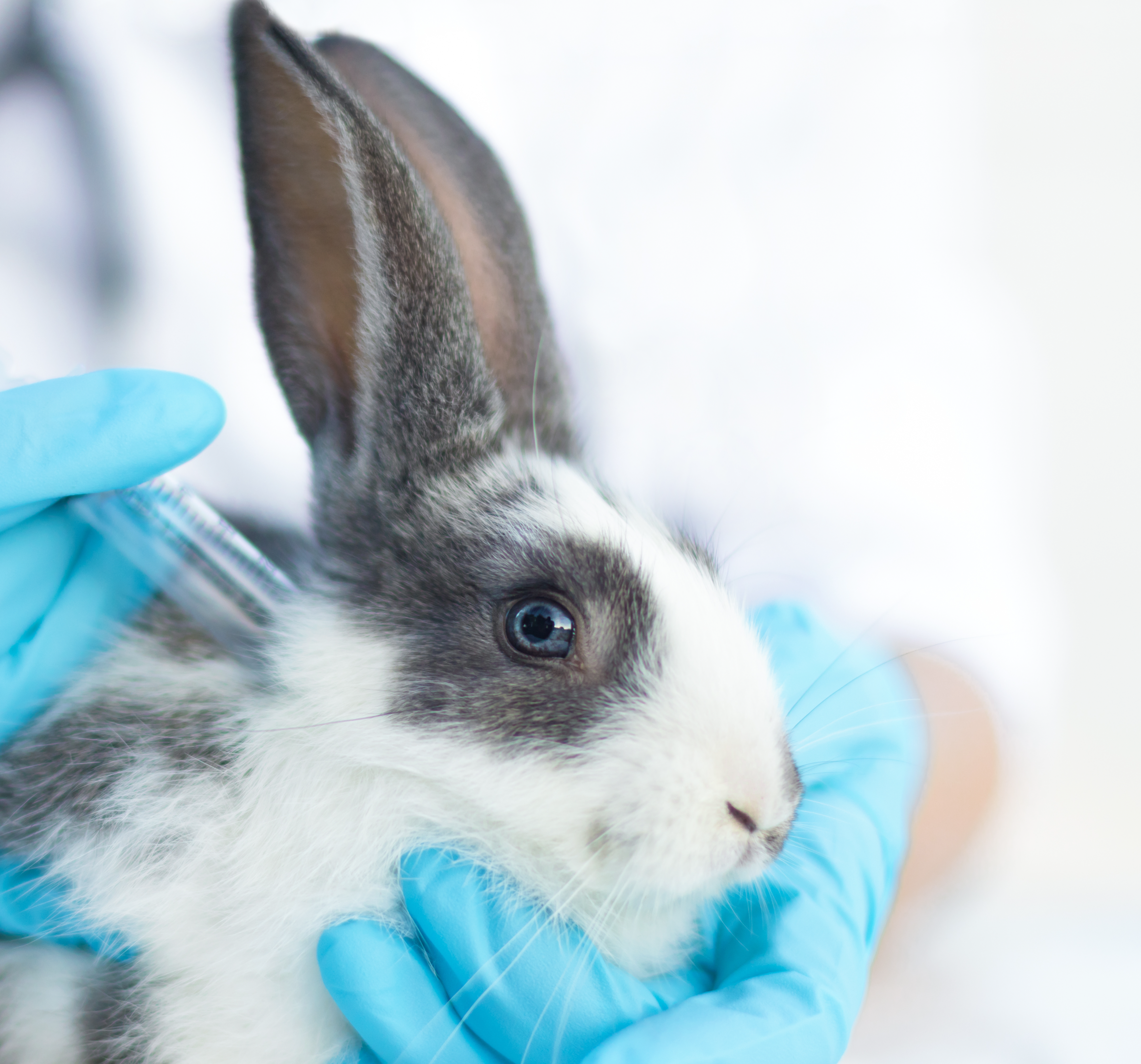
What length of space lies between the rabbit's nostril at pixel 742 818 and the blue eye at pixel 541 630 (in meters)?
0.30

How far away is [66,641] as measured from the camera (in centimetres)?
149

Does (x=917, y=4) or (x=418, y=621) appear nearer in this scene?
(x=418, y=621)

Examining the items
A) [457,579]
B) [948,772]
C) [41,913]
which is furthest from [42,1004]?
[948,772]

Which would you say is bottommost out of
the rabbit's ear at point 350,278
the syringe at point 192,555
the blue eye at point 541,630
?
the syringe at point 192,555

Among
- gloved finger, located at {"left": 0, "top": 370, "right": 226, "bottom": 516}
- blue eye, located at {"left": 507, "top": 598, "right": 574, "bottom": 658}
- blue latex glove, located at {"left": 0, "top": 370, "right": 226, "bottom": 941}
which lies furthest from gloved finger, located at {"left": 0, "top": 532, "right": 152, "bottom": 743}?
blue eye, located at {"left": 507, "top": 598, "right": 574, "bottom": 658}

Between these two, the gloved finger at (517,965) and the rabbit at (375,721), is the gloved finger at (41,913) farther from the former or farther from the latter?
the gloved finger at (517,965)

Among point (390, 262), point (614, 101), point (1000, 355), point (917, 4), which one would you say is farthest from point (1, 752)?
point (917, 4)

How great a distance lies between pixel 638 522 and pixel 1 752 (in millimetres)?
1097

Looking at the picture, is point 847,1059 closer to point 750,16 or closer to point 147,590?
point 147,590

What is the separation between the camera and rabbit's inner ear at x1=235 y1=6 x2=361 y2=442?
129cm

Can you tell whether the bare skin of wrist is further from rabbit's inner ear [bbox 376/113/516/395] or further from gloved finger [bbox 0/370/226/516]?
gloved finger [bbox 0/370/226/516]

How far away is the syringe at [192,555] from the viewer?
1469 millimetres

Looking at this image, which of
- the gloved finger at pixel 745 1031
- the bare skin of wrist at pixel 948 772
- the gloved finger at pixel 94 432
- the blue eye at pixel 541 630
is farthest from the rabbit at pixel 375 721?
the bare skin of wrist at pixel 948 772

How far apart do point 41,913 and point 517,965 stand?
0.77m
